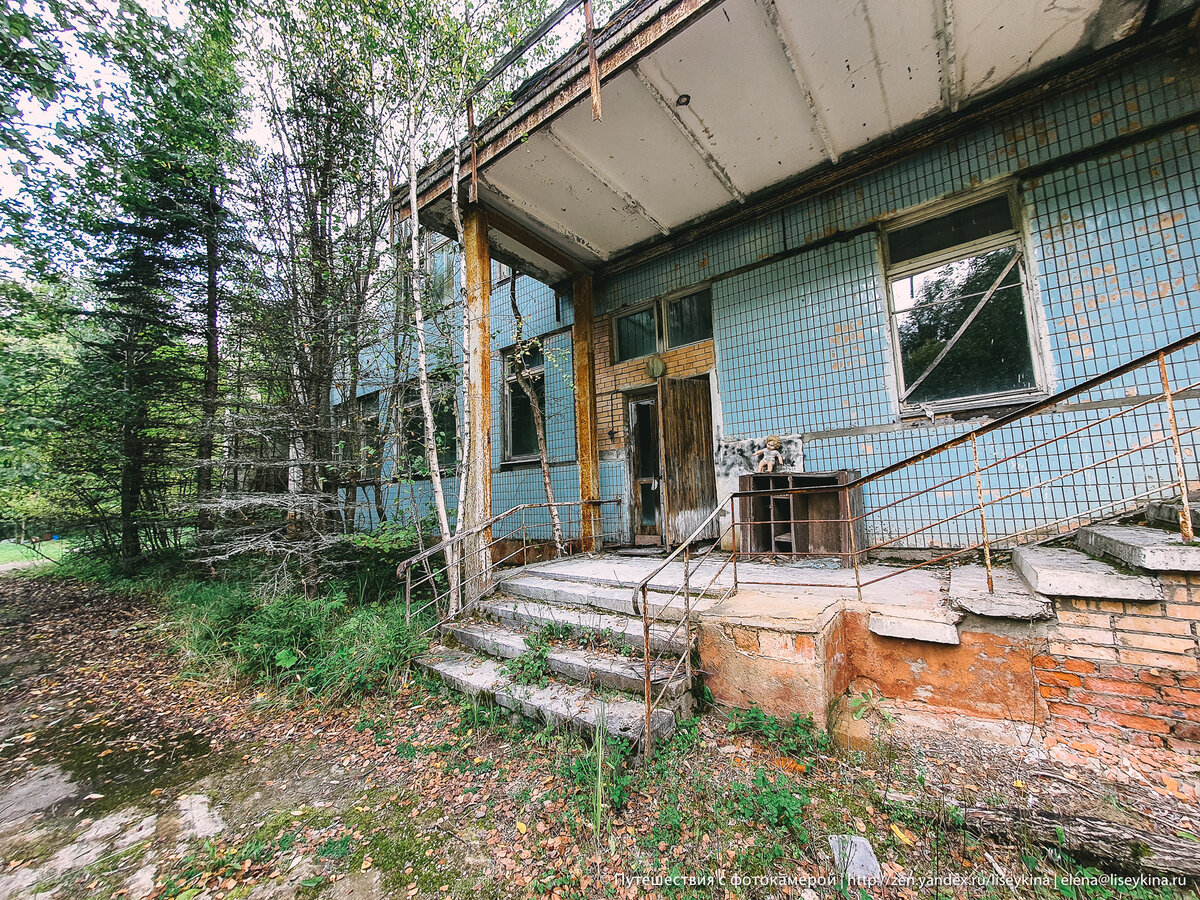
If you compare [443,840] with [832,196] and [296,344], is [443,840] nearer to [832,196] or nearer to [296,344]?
[296,344]

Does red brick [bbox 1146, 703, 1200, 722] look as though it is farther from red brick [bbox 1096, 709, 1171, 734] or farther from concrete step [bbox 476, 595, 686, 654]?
concrete step [bbox 476, 595, 686, 654]

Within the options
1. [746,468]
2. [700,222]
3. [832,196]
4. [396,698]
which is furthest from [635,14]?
Result: [396,698]

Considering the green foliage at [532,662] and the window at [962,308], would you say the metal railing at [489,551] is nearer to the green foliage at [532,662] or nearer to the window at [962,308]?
the green foliage at [532,662]

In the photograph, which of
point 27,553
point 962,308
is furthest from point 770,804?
point 27,553

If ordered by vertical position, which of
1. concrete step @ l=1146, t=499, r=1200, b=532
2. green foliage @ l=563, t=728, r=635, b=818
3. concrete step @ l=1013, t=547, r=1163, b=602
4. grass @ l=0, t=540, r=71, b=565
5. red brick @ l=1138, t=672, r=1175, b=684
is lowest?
green foliage @ l=563, t=728, r=635, b=818

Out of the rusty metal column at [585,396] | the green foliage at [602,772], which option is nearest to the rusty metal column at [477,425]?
the rusty metal column at [585,396]

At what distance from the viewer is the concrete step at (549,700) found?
2648 millimetres

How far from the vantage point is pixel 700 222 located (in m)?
5.77

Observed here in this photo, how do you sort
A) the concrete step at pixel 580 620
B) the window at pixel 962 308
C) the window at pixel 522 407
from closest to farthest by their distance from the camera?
the concrete step at pixel 580 620
the window at pixel 962 308
the window at pixel 522 407

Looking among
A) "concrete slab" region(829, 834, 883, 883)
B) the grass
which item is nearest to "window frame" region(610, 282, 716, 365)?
"concrete slab" region(829, 834, 883, 883)

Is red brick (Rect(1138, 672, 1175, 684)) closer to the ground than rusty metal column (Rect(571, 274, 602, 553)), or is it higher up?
closer to the ground

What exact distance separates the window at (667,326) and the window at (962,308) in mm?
2187

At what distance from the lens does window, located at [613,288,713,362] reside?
19.8 ft

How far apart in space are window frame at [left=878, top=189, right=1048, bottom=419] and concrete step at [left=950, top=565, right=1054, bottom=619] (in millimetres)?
1841
